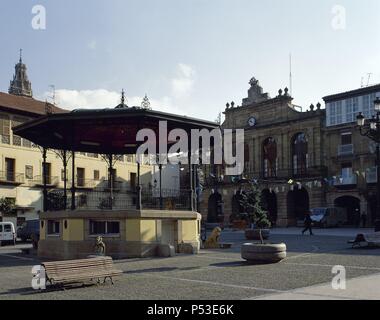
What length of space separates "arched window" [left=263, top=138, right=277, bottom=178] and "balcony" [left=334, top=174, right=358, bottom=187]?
8.84 metres

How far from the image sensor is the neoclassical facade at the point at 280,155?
57.8m

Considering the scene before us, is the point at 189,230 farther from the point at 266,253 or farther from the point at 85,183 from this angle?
the point at 85,183

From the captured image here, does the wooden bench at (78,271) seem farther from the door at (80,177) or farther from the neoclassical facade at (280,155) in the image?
the neoclassical facade at (280,155)

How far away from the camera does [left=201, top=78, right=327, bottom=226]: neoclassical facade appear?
190 ft

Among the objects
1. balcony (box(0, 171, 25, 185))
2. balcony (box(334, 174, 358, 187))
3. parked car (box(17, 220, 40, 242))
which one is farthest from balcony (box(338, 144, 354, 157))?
parked car (box(17, 220, 40, 242))

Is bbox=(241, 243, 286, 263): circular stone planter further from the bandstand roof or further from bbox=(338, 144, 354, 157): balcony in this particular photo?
bbox=(338, 144, 354, 157): balcony

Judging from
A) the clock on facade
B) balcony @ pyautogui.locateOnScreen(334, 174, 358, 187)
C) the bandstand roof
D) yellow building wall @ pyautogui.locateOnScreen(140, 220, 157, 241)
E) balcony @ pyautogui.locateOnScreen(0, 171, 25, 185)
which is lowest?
yellow building wall @ pyautogui.locateOnScreen(140, 220, 157, 241)

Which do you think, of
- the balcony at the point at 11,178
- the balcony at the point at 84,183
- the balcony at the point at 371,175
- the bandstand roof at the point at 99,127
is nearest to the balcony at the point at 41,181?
the balcony at the point at 11,178

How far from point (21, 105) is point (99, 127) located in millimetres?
29976

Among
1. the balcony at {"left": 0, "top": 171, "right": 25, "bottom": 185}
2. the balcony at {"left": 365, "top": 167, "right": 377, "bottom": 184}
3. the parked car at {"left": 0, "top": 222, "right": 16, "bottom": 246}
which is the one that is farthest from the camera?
the balcony at {"left": 365, "top": 167, "right": 377, "bottom": 184}

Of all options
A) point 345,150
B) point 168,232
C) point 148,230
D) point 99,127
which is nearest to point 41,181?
point 99,127

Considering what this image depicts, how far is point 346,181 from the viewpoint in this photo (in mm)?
53812

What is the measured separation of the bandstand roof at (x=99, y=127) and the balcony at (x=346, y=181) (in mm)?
31948
